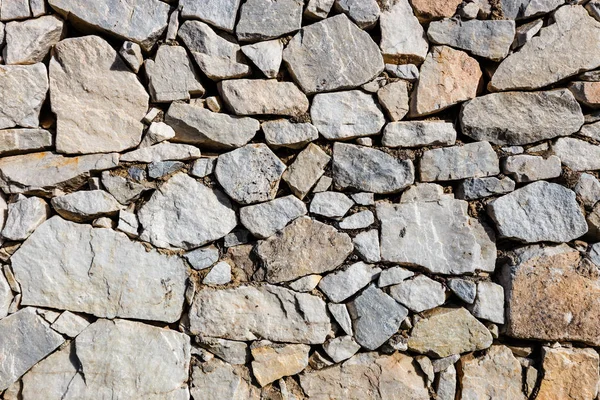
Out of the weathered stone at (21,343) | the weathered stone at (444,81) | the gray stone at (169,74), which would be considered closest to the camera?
the weathered stone at (21,343)

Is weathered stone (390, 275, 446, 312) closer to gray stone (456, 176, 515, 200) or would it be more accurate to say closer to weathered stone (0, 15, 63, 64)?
gray stone (456, 176, 515, 200)

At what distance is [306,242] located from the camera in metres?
2.49

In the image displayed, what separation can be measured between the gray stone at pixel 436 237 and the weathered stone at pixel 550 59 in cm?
65

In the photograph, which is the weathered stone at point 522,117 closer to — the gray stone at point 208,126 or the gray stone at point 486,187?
the gray stone at point 486,187

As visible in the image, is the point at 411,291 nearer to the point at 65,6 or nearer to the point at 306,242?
the point at 306,242

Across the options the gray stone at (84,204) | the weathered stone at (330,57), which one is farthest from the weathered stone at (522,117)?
the gray stone at (84,204)

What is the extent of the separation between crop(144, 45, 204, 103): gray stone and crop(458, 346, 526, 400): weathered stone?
6.01ft

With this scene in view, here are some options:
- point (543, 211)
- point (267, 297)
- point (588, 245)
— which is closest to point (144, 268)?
point (267, 297)

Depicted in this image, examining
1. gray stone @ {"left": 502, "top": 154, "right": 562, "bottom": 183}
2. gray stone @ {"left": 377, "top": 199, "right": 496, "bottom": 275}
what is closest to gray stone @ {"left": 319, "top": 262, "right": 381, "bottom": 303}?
gray stone @ {"left": 377, "top": 199, "right": 496, "bottom": 275}

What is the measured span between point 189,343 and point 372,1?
1.81 metres

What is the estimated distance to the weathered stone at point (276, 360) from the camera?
2.45m

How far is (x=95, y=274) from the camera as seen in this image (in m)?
2.42

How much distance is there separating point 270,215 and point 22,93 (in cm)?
123

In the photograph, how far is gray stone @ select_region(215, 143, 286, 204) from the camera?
8.13 ft
